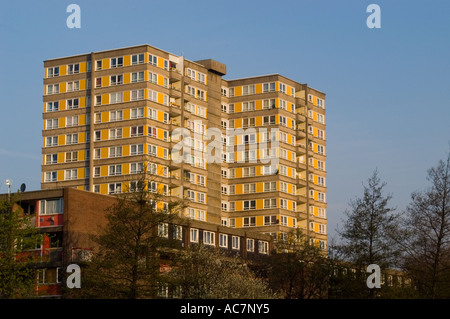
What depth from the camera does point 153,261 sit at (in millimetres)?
73000

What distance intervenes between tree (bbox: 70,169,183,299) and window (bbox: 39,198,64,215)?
899cm

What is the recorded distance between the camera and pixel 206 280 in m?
80.8

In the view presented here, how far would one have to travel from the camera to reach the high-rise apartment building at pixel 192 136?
131500 mm

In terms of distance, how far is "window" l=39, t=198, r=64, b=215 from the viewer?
8444cm

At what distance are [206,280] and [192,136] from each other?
59765 mm

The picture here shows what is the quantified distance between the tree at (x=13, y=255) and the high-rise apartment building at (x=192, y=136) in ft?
170

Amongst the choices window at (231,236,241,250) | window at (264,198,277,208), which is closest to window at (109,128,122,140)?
window at (231,236,241,250)

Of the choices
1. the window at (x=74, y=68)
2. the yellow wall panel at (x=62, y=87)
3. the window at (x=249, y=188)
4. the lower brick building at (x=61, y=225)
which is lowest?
the lower brick building at (x=61, y=225)

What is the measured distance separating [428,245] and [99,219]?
116 ft

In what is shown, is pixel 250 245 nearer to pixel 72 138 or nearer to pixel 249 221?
pixel 249 221

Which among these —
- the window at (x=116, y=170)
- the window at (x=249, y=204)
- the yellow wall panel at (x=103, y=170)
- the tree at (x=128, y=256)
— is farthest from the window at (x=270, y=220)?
the tree at (x=128, y=256)

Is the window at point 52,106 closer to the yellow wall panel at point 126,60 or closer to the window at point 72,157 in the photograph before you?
the window at point 72,157

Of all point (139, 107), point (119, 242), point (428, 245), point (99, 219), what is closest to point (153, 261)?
point (119, 242)

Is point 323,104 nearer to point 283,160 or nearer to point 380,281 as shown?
point 283,160
